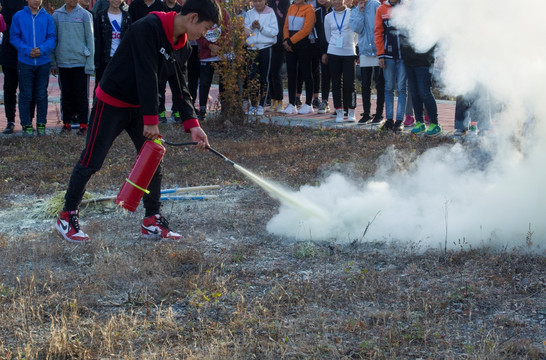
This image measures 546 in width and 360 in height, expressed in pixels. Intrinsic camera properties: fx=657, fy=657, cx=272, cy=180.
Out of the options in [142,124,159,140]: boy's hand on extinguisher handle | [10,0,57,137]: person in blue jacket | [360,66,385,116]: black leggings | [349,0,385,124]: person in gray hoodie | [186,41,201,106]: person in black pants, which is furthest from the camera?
[186,41,201,106]: person in black pants

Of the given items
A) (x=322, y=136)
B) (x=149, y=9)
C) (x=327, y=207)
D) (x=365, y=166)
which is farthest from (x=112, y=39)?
(x=327, y=207)

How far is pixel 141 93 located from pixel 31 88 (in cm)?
610

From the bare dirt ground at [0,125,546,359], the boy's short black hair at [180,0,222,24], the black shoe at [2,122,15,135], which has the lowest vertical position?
the bare dirt ground at [0,125,546,359]

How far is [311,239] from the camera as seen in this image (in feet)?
18.5

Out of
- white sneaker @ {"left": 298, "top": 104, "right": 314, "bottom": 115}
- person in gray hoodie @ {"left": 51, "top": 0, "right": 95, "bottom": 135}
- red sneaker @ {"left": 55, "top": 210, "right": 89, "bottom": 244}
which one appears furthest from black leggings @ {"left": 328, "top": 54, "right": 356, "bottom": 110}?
red sneaker @ {"left": 55, "top": 210, "right": 89, "bottom": 244}

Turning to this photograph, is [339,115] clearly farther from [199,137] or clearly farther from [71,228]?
[71,228]

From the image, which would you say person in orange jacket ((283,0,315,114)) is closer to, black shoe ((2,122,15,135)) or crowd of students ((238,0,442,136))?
crowd of students ((238,0,442,136))

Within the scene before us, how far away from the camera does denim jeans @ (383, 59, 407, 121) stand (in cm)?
1007

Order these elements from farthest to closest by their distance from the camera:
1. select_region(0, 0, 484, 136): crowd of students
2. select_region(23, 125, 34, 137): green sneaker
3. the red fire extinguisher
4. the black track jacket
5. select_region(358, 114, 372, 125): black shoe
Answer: select_region(358, 114, 372, 125): black shoe, select_region(23, 125, 34, 137): green sneaker, select_region(0, 0, 484, 136): crowd of students, the red fire extinguisher, the black track jacket

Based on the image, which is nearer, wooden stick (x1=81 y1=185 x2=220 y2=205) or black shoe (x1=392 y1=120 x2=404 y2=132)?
wooden stick (x1=81 y1=185 x2=220 y2=205)

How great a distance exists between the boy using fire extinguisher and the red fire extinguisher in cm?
11

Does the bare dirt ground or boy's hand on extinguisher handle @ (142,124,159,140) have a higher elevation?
boy's hand on extinguisher handle @ (142,124,159,140)

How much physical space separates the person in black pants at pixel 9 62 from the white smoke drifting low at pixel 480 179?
6274 millimetres

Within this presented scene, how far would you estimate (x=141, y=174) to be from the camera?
5316mm
